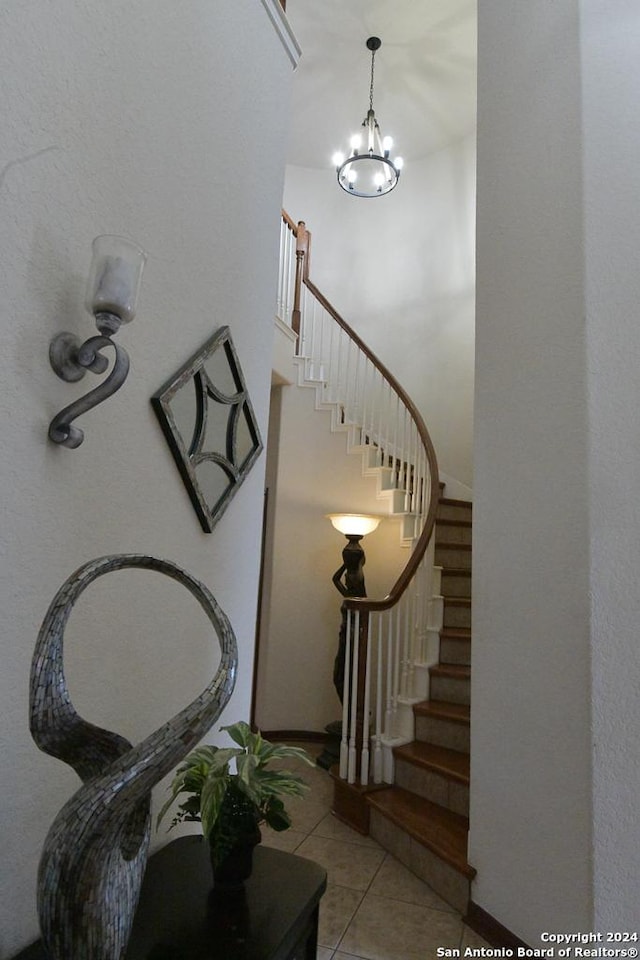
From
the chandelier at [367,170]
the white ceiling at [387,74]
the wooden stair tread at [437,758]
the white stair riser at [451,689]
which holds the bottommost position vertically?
the wooden stair tread at [437,758]

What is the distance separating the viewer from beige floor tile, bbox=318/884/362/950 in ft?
6.52

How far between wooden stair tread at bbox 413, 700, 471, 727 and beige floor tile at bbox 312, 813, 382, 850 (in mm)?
648

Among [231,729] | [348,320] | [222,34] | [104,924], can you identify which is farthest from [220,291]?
[348,320]

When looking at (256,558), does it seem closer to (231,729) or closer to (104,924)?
(231,729)

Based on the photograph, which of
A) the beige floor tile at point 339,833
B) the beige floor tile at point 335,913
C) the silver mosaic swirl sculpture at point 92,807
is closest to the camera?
the silver mosaic swirl sculpture at point 92,807

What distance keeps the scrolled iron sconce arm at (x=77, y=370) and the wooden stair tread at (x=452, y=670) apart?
2650mm

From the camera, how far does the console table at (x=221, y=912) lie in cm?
85

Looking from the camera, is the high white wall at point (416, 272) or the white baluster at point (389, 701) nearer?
the white baluster at point (389, 701)

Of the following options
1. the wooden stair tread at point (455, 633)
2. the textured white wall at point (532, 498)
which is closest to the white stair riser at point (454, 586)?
the wooden stair tread at point (455, 633)

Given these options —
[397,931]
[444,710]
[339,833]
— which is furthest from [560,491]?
[339,833]

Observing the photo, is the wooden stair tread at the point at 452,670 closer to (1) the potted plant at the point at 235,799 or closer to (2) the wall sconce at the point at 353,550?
(2) the wall sconce at the point at 353,550

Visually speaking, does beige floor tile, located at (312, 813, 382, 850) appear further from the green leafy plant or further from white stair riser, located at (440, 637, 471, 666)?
the green leafy plant

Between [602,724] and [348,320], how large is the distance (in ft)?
15.2

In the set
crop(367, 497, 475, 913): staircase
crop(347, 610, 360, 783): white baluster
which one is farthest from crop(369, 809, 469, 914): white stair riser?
crop(347, 610, 360, 783): white baluster
